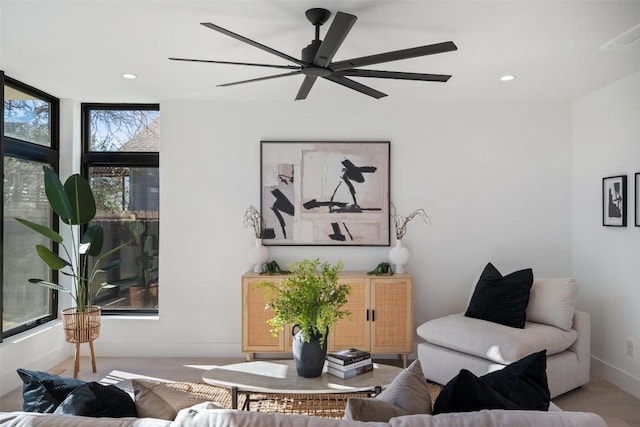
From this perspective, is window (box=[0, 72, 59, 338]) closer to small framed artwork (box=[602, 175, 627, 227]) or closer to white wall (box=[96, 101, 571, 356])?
white wall (box=[96, 101, 571, 356])

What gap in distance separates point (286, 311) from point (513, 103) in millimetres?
3149

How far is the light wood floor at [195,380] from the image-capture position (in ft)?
9.73

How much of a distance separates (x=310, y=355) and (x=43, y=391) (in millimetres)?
1441

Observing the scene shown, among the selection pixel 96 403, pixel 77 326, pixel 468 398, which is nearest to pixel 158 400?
pixel 96 403

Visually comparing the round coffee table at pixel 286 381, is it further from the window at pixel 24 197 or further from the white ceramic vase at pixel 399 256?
the window at pixel 24 197

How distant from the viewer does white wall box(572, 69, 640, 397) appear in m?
3.31

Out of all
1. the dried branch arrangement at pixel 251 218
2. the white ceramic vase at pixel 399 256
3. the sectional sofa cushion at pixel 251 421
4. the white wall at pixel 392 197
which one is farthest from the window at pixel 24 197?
the white ceramic vase at pixel 399 256

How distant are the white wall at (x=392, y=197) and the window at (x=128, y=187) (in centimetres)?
22

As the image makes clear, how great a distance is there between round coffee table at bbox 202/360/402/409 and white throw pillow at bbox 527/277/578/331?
4.75 ft

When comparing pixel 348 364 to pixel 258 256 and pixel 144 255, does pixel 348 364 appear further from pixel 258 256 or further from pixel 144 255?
pixel 144 255

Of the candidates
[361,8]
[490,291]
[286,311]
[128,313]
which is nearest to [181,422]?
[286,311]

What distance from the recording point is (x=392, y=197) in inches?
166

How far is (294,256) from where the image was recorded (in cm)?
422

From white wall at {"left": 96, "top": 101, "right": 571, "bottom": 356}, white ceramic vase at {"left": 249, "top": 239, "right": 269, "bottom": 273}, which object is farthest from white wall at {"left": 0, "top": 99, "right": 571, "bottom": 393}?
white ceramic vase at {"left": 249, "top": 239, "right": 269, "bottom": 273}
